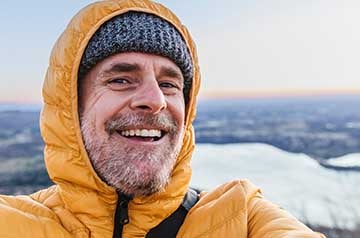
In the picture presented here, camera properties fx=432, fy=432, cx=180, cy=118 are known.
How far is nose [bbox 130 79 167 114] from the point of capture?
1.51 meters

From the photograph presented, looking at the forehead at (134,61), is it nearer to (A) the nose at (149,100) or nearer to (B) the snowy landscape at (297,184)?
(A) the nose at (149,100)

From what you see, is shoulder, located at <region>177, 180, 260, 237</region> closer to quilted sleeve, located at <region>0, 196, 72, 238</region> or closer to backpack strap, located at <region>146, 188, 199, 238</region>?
backpack strap, located at <region>146, 188, 199, 238</region>

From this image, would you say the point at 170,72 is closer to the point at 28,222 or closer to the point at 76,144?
the point at 76,144

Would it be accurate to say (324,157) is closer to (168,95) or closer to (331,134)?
(331,134)

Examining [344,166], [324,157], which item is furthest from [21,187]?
[324,157]

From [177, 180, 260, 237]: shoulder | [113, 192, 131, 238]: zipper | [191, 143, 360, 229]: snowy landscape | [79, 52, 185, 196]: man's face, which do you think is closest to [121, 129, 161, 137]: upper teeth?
→ [79, 52, 185, 196]: man's face

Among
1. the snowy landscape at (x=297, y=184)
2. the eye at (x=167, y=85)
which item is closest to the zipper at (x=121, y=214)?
the eye at (x=167, y=85)

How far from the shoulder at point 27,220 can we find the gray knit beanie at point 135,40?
0.52m

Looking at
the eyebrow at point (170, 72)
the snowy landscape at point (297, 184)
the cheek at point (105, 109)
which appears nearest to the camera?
the cheek at point (105, 109)

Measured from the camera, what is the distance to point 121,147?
5.02ft

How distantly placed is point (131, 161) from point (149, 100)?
22 centimetres

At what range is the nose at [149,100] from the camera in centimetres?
151

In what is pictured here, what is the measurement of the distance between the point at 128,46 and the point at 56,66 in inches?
11.5

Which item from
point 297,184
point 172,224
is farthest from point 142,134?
point 297,184
